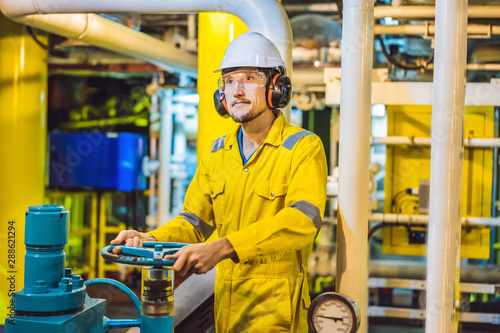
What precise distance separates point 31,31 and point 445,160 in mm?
3978

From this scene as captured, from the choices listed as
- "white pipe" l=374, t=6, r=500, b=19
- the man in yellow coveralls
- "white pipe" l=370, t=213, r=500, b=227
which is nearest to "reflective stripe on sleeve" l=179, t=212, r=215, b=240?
the man in yellow coveralls

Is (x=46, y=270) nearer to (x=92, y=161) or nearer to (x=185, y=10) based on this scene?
(x=185, y=10)

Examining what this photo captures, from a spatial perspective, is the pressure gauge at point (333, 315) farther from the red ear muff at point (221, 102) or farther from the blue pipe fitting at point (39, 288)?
the blue pipe fitting at point (39, 288)

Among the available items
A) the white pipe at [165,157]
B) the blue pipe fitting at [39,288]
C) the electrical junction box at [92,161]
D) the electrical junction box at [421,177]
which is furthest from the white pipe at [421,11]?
the electrical junction box at [92,161]

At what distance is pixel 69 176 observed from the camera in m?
6.72

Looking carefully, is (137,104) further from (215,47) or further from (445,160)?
(445,160)

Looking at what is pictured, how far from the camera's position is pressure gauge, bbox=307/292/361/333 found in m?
2.20

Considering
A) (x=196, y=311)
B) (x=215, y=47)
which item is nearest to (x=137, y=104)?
(x=215, y=47)

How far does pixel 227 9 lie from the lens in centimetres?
299

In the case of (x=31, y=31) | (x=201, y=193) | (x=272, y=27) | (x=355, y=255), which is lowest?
(x=355, y=255)

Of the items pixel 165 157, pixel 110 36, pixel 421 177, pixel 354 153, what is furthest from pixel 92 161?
pixel 354 153

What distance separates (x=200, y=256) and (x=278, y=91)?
31.6 inches

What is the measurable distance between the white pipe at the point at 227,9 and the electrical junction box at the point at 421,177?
60.3 inches

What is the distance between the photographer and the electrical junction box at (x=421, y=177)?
421 centimetres
